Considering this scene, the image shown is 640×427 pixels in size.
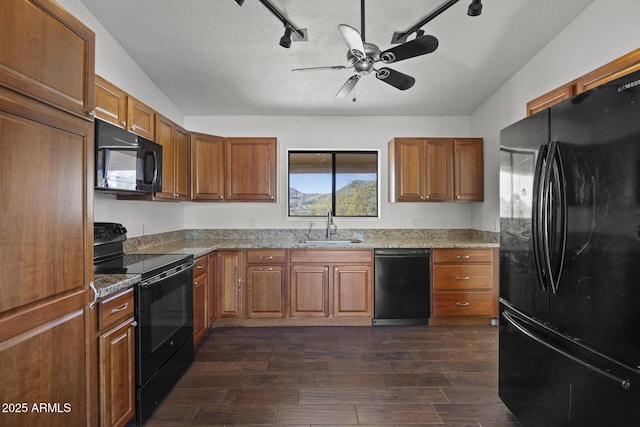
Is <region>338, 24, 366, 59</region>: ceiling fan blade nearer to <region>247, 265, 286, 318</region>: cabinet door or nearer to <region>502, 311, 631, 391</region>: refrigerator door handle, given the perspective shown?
<region>502, 311, 631, 391</region>: refrigerator door handle

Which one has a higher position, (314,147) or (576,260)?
(314,147)

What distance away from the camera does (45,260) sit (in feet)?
4.21

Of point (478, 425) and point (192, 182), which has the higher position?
point (192, 182)

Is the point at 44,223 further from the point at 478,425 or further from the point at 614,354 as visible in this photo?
the point at 478,425

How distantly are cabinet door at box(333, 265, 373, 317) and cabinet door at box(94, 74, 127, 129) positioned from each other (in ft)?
8.07

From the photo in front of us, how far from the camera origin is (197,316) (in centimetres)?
311

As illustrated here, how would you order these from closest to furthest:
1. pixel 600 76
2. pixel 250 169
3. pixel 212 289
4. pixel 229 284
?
pixel 600 76, pixel 212 289, pixel 229 284, pixel 250 169

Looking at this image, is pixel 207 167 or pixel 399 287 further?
pixel 207 167

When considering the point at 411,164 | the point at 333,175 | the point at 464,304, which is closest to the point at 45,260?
the point at 333,175

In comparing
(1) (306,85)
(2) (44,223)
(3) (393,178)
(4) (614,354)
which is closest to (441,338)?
(3) (393,178)

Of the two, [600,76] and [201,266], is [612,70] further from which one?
[201,266]

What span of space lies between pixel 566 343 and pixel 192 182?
139 inches

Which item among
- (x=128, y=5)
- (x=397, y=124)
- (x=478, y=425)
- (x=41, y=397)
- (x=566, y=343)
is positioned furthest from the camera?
(x=397, y=124)

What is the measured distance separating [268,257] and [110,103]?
6.84 feet
